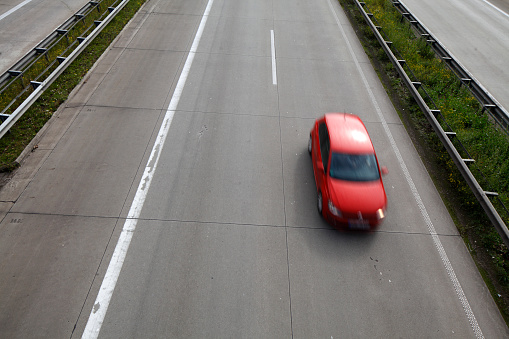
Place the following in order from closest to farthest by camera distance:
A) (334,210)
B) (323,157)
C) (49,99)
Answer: (334,210) < (323,157) < (49,99)

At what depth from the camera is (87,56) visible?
13.2 m

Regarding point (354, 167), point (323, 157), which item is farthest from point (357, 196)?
point (323, 157)

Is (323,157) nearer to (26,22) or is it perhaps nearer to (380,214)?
(380,214)

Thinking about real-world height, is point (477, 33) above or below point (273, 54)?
below

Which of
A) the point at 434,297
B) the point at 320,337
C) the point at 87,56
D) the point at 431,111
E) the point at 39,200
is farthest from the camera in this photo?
the point at 87,56

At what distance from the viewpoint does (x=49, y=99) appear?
10.9 metres

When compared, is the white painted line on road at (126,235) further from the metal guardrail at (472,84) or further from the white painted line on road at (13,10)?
the white painted line on road at (13,10)

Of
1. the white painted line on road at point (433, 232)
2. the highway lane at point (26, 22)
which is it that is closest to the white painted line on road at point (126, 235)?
the white painted line on road at point (433, 232)

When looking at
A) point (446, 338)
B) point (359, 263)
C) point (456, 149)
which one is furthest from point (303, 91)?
point (446, 338)

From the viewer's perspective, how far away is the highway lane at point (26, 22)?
13.6 metres

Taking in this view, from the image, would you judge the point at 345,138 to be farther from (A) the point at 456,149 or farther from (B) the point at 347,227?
(A) the point at 456,149

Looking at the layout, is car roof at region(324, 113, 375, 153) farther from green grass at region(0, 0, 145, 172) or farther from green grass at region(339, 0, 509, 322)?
green grass at region(0, 0, 145, 172)

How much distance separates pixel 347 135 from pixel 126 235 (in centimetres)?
582

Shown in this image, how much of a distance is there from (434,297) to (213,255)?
4.63 metres
